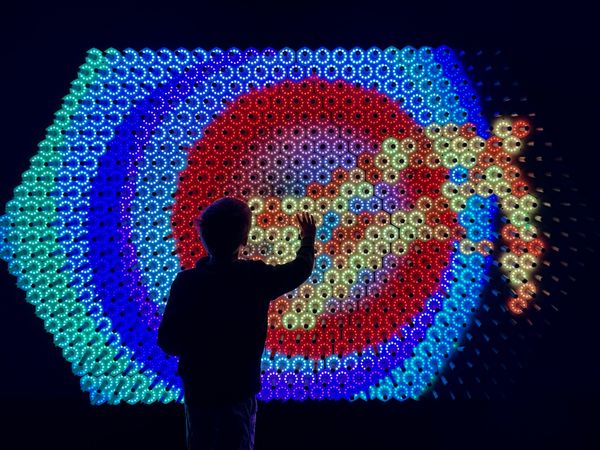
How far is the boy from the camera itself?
1.58 meters

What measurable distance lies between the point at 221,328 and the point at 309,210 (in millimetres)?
1223

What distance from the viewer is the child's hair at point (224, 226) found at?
159 cm

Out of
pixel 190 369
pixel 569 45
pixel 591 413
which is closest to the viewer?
pixel 190 369

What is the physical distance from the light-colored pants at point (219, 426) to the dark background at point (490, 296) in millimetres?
1101

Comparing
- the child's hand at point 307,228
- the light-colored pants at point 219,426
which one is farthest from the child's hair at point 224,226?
the light-colored pants at point 219,426

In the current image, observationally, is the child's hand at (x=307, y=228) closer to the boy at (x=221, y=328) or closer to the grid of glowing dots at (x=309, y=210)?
the boy at (x=221, y=328)

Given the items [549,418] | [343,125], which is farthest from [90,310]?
[549,418]

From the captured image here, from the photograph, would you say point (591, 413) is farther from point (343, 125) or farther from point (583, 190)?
point (343, 125)

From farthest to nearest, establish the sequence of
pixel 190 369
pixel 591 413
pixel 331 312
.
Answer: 1. pixel 591 413
2. pixel 331 312
3. pixel 190 369

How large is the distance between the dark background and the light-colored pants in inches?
43.4

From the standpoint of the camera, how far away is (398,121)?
2629 millimetres

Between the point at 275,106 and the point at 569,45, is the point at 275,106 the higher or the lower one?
the lower one

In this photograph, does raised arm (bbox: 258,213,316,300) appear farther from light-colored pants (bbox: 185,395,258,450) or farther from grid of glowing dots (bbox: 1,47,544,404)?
grid of glowing dots (bbox: 1,47,544,404)

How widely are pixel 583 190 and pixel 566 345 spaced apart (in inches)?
48.2
